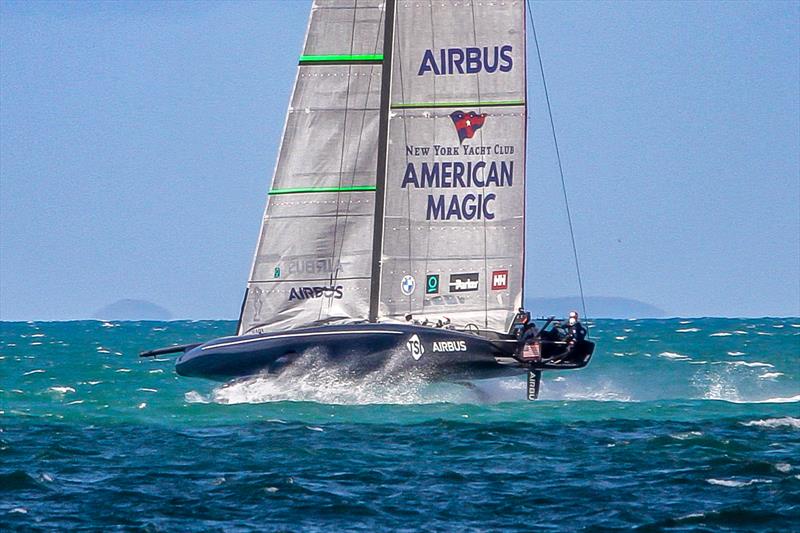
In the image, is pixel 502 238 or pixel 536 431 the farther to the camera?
pixel 502 238

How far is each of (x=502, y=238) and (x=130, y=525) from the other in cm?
1496

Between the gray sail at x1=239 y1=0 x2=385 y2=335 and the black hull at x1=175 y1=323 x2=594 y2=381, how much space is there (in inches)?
60.6

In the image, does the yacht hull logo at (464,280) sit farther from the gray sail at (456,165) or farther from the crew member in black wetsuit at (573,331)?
the crew member in black wetsuit at (573,331)

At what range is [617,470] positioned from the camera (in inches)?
701

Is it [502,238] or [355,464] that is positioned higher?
[502,238]

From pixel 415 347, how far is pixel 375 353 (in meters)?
0.74

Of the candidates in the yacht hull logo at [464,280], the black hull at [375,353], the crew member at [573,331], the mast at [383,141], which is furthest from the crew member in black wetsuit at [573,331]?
the mast at [383,141]

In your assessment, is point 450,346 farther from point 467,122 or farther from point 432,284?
point 467,122

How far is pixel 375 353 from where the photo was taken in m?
26.2

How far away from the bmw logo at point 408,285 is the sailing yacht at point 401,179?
0.09 feet

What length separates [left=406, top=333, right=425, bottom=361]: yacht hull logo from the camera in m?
26.2

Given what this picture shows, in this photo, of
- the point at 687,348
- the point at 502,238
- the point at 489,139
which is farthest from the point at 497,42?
the point at 687,348

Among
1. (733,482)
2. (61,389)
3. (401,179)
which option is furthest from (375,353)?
(733,482)

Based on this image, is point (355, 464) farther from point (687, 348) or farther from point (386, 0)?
point (687, 348)
